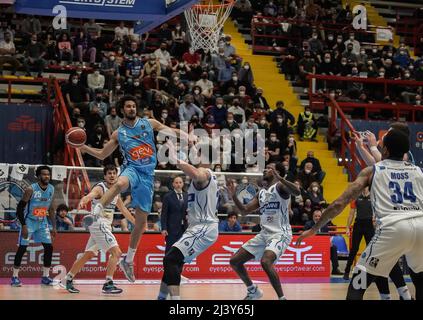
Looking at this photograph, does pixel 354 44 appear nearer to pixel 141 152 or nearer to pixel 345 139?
pixel 345 139

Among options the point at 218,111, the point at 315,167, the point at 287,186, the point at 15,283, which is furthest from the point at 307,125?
the point at 287,186

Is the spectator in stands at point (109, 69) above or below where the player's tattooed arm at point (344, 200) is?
above

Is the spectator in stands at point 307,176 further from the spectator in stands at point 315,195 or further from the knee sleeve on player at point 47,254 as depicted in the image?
the knee sleeve on player at point 47,254

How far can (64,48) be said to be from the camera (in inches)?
1009

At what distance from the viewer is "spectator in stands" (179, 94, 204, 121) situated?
2281 cm

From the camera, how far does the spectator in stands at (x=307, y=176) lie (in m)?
22.8

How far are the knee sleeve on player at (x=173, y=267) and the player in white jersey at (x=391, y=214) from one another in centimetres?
252

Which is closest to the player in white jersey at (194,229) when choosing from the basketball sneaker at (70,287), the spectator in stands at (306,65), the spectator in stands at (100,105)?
the basketball sneaker at (70,287)

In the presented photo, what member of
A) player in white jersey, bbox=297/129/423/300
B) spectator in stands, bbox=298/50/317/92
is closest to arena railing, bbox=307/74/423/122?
spectator in stands, bbox=298/50/317/92

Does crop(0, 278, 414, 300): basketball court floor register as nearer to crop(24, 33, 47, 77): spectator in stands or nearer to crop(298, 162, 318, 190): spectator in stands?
crop(298, 162, 318, 190): spectator in stands

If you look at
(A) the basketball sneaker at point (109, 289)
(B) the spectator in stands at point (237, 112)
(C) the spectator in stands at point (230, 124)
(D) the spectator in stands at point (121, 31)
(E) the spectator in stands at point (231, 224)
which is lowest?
(A) the basketball sneaker at point (109, 289)

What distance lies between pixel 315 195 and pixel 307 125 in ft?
16.1

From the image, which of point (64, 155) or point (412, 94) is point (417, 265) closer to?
point (64, 155)

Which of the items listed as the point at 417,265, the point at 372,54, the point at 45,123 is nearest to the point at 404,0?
the point at 372,54
